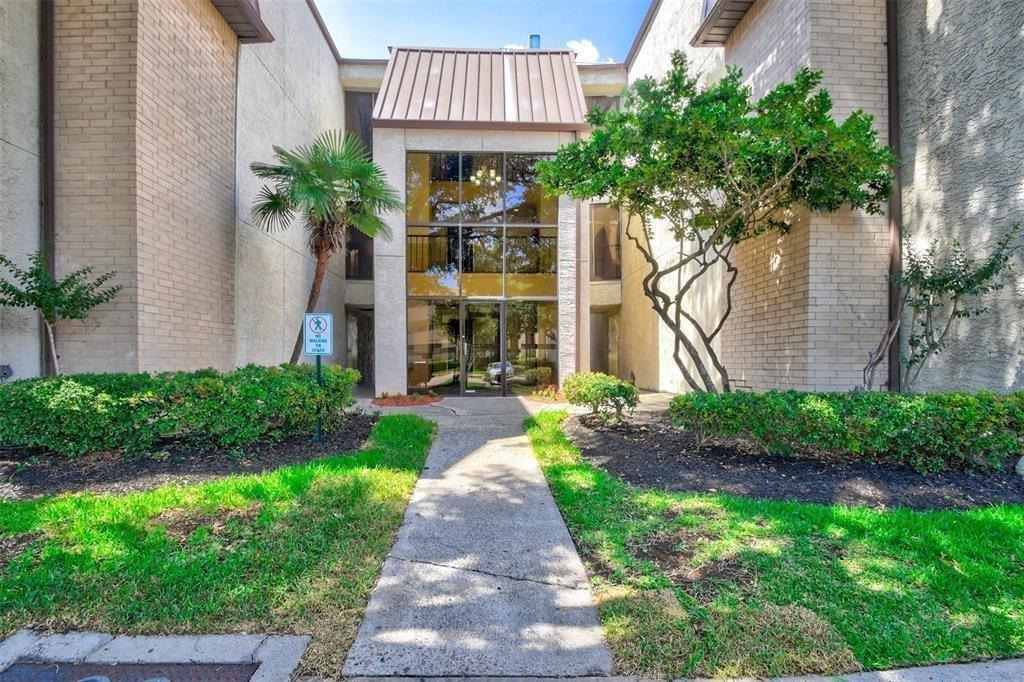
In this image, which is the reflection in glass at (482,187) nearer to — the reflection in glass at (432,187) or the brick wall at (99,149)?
the reflection in glass at (432,187)

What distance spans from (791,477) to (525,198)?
8.30 metres

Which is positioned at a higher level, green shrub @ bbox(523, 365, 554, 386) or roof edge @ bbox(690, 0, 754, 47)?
roof edge @ bbox(690, 0, 754, 47)

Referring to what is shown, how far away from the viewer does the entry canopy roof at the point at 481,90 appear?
10.4 metres

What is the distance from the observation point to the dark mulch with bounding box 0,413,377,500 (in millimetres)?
4203

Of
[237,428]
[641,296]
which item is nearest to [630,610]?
[237,428]

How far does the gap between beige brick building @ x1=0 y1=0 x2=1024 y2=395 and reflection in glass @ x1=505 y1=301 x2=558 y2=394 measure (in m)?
0.05

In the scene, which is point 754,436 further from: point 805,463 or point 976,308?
point 976,308

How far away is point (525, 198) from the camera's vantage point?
35.9 ft

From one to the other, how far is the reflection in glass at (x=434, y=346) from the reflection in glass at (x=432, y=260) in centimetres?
34

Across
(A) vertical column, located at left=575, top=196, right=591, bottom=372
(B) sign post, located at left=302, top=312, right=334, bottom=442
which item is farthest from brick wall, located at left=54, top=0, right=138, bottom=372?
(A) vertical column, located at left=575, top=196, right=591, bottom=372

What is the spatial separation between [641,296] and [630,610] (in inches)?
482

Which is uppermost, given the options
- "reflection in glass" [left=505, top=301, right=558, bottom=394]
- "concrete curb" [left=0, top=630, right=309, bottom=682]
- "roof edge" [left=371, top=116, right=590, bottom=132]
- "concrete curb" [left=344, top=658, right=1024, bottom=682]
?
"roof edge" [left=371, top=116, right=590, bottom=132]

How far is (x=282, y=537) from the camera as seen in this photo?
321 cm

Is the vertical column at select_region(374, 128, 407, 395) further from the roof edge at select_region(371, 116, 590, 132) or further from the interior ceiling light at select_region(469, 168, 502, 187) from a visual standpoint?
the interior ceiling light at select_region(469, 168, 502, 187)
